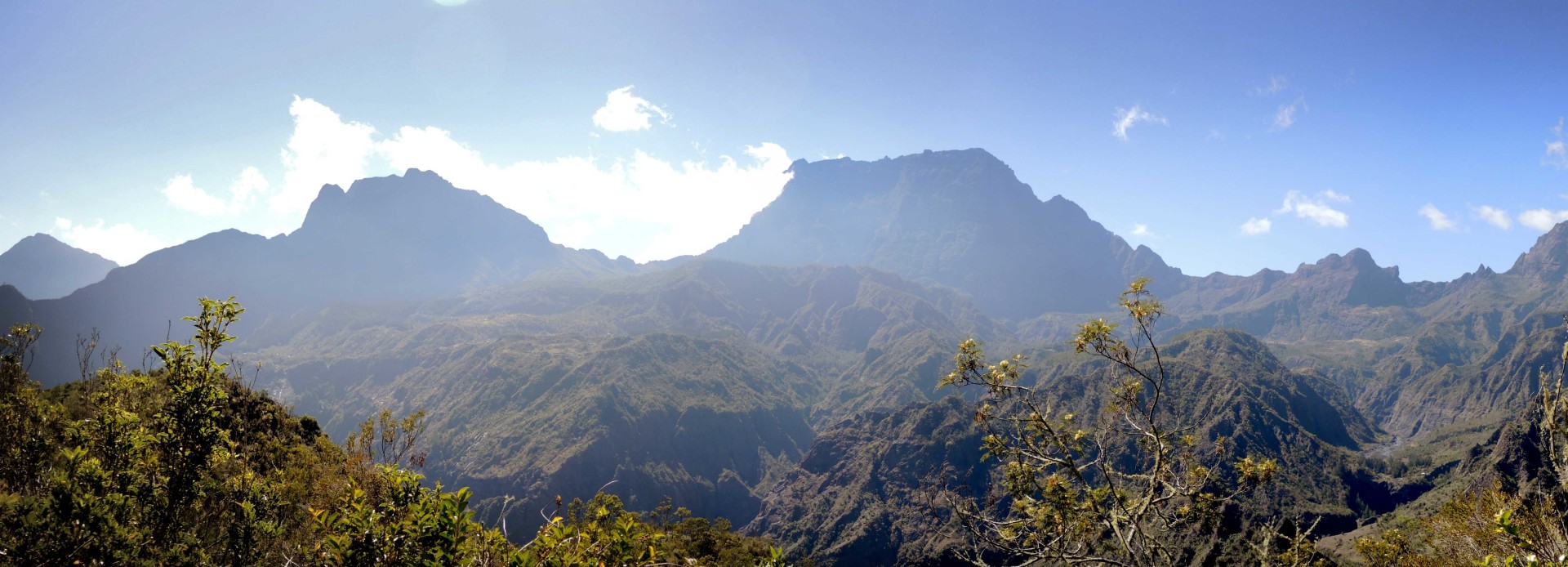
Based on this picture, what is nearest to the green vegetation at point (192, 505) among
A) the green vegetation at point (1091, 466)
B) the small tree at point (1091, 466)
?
the green vegetation at point (1091, 466)

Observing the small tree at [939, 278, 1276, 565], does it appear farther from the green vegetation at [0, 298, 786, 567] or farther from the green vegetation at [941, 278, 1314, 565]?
the green vegetation at [0, 298, 786, 567]

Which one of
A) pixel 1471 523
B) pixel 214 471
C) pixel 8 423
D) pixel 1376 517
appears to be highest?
pixel 8 423

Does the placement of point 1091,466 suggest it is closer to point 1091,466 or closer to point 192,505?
point 1091,466

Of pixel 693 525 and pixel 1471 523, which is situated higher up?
pixel 1471 523

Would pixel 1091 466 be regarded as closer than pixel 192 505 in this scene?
No

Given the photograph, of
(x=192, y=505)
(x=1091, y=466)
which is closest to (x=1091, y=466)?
(x=1091, y=466)

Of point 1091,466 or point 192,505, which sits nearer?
point 192,505

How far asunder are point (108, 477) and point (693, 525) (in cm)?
5455

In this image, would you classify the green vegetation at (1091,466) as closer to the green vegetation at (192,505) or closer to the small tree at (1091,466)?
the small tree at (1091,466)

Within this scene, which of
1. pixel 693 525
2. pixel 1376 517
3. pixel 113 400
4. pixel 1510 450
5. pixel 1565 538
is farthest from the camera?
pixel 1376 517

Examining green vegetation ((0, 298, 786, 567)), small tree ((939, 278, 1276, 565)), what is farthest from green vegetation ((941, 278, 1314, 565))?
green vegetation ((0, 298, 786, 567))

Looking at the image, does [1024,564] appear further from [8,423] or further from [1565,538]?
[8,423]

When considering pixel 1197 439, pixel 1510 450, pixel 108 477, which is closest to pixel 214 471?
pixel 108 477

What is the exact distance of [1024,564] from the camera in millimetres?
9391
